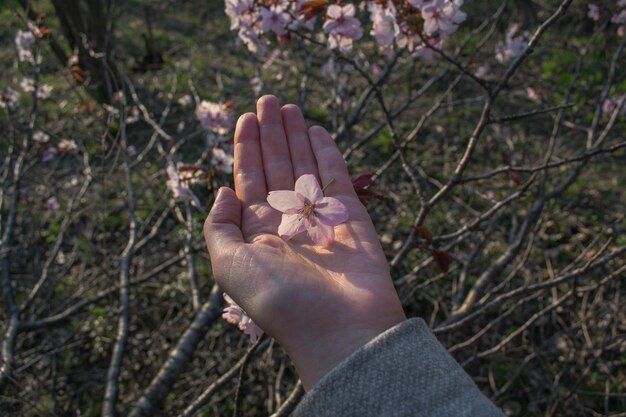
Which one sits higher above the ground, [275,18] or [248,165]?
[275,18]

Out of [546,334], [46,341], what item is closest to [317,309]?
[546,334]

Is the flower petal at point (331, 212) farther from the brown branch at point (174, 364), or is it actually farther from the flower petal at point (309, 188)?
the brown branch at point (174, 364)

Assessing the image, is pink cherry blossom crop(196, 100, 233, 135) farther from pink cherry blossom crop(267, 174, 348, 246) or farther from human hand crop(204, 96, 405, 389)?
pink cherry blossom crop(267, 174, 348, 246)

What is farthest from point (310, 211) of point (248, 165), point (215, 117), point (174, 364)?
point (215, 117)

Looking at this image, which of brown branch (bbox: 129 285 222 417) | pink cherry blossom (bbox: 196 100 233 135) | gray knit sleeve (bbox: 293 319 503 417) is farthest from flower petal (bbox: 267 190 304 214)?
pink cherry blossom (bbox: 196 100 233 135)

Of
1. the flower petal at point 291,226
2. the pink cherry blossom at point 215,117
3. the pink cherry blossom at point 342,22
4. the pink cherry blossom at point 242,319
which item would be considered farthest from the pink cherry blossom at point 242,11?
the pink cherry blossom at point 242,319

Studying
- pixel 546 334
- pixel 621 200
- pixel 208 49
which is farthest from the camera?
pixel 208 49

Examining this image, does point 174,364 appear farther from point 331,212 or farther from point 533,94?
point 533,94

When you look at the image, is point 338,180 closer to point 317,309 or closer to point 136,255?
point 317,309
